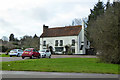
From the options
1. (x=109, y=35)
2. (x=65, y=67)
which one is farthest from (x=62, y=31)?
(x=65, y=67)

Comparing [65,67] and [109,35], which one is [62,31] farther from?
[65,67]

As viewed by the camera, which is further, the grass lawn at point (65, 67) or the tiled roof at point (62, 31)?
the tiled roof at point (62, 31)

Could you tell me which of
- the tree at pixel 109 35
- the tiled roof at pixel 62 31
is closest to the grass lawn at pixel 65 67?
the tree at pixel 109 35

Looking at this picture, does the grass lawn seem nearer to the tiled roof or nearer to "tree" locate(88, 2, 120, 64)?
"tree" locate(88, 2, 120, 64)

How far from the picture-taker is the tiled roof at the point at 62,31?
57875 mm

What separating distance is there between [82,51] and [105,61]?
3637 centimetres

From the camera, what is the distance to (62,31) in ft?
200

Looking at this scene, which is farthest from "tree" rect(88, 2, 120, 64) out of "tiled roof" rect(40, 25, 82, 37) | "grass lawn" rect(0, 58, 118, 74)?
"tiled roof" rect(40, 25, 82, 37)

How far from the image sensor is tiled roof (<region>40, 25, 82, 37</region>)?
57875 millimetres

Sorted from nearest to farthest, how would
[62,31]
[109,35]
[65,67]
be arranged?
[65,67] < [109,35] < [62,31]

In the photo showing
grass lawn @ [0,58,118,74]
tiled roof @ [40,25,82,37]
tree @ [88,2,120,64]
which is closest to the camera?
grass lawn @ [0,58,118,74]

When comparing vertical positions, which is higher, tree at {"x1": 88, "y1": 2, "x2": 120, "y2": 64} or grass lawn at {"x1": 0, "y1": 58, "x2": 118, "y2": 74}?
tree at {"x1": 88, "y1": 2, "x2": 120, "y2": 64}

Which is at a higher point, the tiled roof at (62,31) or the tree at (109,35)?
the tiled roof at (62,31)

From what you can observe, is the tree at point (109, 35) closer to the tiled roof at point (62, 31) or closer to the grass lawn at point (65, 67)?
the grass lawn at point (65, 67)
